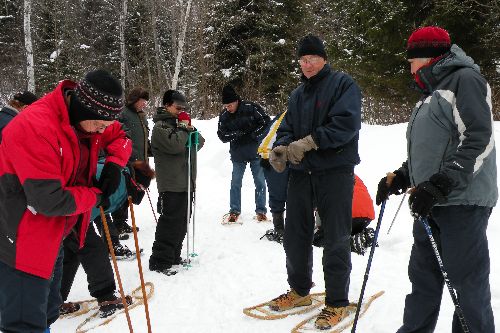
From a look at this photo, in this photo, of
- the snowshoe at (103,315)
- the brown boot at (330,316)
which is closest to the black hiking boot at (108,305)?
the snowshoe at (103,315)

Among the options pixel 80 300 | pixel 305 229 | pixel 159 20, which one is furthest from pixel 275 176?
pixel 159 20

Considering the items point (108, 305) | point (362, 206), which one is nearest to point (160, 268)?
point (108, 305)

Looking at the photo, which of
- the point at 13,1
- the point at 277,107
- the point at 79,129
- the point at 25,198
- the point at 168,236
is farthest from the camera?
the point at 13,1

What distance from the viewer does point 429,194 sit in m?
2.25

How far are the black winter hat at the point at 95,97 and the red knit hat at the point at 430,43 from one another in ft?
5.76

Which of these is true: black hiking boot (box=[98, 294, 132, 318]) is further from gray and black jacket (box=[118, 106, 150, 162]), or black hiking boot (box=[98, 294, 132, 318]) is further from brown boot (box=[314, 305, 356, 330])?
gray and black jacket (box=[118, 106, 150, 162])

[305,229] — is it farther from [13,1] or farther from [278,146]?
[13,1]

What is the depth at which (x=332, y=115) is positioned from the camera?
3.18 metres

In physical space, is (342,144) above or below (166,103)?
below

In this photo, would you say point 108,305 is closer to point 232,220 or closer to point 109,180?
point 109,180

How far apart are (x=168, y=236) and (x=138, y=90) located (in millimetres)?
2089

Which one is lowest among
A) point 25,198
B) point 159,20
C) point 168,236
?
point 168,236

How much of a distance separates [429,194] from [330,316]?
1461 mm

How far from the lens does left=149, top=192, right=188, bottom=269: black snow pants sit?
459 cm
